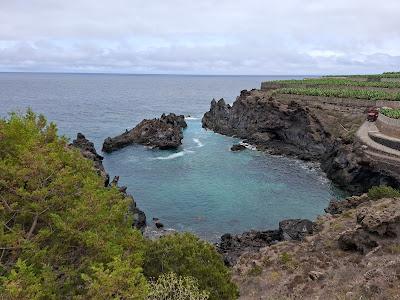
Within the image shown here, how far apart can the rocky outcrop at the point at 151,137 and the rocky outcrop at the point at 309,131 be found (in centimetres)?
1994

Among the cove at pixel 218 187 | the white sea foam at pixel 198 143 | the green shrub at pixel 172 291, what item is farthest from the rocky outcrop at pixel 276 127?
the green shrub at pixel 172 291

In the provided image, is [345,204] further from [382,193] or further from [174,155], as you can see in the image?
[174,155]

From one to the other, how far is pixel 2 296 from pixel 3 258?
4.47 meters

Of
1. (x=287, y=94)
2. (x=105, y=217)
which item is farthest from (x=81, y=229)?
(x=287, y=94)

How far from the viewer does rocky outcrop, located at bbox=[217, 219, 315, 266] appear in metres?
46.4

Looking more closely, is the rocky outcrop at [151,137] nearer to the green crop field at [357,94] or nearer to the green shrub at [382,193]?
the green crop field at [357,94]

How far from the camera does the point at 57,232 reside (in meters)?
20.4

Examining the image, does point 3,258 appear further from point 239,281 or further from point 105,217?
point 239,281

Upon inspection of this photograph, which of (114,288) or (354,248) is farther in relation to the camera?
(354,248)

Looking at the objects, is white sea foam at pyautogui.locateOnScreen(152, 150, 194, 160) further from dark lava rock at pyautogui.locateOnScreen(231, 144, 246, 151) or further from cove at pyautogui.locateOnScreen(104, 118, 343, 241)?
dark lava rock at pyautogui.locateOnScreen(231, 144, 246, 151)

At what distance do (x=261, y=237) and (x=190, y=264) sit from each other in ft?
83.6

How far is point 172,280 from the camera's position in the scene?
21453 mm

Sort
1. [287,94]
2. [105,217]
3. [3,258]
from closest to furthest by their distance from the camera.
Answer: [3,258], [105,217], [287,94]

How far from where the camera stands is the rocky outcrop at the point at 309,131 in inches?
2645
